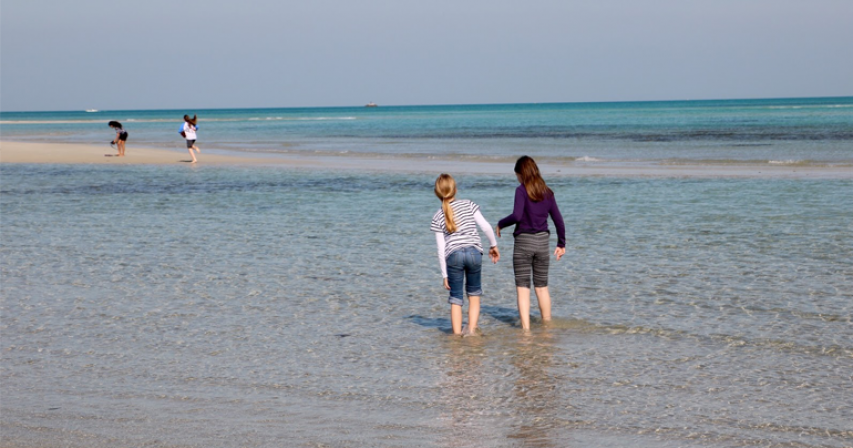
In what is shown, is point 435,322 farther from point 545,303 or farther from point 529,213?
point 529,213

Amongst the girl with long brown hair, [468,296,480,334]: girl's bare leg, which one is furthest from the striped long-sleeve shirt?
[468,296,480,334]: girl's bare leg

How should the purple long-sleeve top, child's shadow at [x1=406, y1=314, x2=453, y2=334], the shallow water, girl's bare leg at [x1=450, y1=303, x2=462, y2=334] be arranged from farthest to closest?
1. child's shadow at [x1=406, y1=314, x2=453, y2=334]
2. the purple long-sleeve top
3. girl's bare leg at [x1=450, y1=303, x2=462, y2=334]
4. the shallow water

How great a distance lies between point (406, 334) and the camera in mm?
8484

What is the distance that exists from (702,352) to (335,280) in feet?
15.6

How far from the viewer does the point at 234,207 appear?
18.8 m

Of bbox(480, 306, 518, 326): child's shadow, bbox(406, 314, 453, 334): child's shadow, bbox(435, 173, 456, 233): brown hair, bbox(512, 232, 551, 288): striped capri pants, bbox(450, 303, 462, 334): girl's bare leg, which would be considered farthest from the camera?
bbox(480, 306, 518, 326): child's shadow

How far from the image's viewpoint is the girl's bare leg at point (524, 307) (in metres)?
8.58

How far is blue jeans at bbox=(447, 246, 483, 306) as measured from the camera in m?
8.27

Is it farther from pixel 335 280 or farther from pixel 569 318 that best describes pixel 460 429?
pixel 335 280

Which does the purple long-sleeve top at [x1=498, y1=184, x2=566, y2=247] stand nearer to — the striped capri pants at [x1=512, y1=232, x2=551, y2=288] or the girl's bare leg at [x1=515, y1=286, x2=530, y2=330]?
the striped capri pants at [x1=512, y1=232, x2=551, y2=288]

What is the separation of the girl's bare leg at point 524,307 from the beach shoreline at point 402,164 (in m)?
17.2

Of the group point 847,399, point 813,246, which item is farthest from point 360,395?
point 813,246

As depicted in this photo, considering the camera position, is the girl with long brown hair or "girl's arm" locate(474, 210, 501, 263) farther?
the girl with long brown hair

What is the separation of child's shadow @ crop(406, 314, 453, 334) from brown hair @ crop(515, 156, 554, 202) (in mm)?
1501
